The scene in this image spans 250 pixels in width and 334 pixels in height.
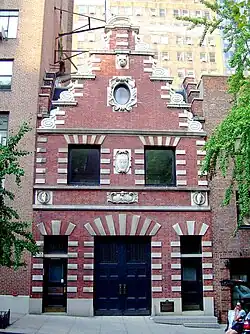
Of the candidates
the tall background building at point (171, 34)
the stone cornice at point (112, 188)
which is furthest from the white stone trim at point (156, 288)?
the tall background building at point (171, 34)

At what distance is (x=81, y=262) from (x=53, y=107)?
7.49 m

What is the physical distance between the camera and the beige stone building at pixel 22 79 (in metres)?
18.4

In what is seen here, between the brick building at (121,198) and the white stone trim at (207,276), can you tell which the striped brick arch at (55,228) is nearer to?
the brick building at (121,198)

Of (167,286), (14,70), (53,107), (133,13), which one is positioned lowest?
(167,286)

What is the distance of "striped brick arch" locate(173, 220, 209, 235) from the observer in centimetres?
1936

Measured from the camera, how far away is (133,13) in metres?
74.4

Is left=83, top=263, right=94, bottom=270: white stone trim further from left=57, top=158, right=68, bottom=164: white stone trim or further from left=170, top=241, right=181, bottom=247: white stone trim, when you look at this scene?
left=57, top=158, right=68, bottom=164: white stone trim

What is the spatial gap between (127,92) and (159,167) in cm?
396

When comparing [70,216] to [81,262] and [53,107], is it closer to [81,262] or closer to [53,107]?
[81,262]

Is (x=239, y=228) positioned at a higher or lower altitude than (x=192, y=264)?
higher

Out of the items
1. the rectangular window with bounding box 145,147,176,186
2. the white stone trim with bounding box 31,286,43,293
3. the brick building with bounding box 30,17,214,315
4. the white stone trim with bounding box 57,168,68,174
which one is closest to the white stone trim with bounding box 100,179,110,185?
the brick building with bounding box 30,17,214,315

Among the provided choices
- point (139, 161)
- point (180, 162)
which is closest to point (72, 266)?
point (139, 161)

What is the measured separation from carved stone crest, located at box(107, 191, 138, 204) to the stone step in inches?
197

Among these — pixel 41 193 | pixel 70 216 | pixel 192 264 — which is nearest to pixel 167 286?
pixel 192 264
